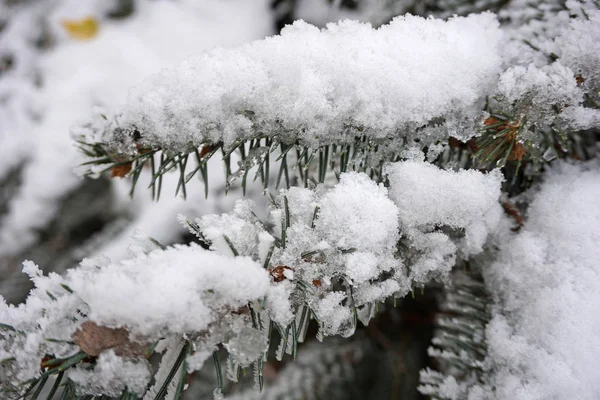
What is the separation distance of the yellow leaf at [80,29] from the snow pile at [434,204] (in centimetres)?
183

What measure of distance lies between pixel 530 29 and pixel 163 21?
1656 mm

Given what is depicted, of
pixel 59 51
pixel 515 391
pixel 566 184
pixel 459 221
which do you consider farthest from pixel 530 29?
pixel 59 51

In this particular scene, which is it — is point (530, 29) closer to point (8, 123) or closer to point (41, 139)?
point (41, 139)

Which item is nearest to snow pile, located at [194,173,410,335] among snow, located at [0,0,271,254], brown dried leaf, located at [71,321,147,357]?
brown dried leaf, located at [71,321,147,357]

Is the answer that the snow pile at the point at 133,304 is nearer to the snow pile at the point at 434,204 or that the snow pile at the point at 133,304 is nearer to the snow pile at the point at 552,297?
the snow pile at the point at 434,204

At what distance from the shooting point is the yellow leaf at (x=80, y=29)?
1.82m

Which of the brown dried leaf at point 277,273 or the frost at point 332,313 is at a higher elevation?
→ the brown dried leaf at point 277,273

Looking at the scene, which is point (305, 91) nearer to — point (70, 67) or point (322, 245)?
point (322, 245)

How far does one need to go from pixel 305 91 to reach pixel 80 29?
178cm

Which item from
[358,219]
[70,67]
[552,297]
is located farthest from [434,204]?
[70,67]

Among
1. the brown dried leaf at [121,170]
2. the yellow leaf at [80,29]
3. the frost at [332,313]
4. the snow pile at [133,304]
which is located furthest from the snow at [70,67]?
the frost at [332,313]

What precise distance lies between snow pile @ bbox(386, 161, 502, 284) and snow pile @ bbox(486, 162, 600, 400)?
127mm

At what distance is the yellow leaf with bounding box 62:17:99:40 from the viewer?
1.82m

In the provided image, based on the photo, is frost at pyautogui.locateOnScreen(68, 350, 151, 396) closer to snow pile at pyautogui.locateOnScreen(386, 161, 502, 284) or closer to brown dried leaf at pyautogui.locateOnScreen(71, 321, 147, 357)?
brown dried leaf at pyautogui.locateOnScreen(71, 321, 147, 357)
